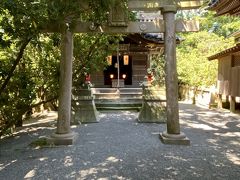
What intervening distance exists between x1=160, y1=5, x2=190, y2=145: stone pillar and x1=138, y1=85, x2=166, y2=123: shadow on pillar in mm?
4040

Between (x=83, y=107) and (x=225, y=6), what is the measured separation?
6.72m

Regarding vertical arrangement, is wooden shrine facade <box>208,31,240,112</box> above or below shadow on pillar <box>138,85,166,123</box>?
above

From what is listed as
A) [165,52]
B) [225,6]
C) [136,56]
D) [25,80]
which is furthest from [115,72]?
[165,52]

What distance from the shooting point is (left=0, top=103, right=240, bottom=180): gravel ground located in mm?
5777

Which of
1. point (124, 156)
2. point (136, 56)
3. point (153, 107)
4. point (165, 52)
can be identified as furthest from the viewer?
point (136, 56)

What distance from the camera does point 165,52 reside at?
27.3 ft

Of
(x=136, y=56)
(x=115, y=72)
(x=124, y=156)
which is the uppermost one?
Result: (x=136, y=56)

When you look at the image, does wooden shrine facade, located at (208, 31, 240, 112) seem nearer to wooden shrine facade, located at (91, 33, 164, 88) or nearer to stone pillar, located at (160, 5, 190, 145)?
wooden shrine facade, located at (91, 33, 164, 88)

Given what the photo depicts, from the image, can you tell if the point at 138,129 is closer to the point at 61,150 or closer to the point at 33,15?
the point at 61,150

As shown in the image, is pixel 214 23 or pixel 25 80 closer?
pixel 25 80

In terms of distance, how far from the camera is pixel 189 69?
24.5 m

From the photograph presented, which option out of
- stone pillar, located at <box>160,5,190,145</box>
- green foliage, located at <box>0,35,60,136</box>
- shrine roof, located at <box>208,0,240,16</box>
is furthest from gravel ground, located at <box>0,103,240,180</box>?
shrine roof, located at <box>208,0,240,16</box>

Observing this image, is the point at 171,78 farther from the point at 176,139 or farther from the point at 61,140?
the point at 61,140

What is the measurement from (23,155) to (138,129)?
15.0ft
